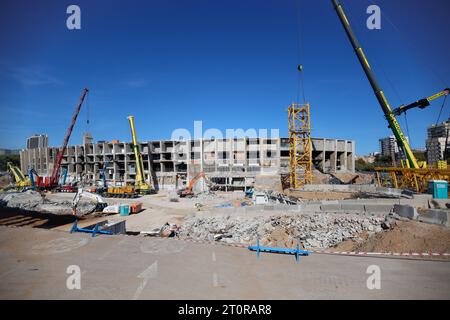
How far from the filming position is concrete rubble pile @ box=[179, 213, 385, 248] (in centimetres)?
1357

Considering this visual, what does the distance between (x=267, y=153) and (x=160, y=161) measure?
24422 millimetres

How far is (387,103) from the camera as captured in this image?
27.4 meters

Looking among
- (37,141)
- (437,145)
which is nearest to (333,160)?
(437,145)

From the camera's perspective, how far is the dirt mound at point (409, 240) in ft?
31.9

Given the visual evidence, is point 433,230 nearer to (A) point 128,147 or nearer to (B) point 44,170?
(A) point 128,147

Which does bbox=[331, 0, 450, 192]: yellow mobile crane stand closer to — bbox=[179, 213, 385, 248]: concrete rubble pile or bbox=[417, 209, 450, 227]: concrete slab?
bbox=[417, 209, 450, 227]: concrete slab

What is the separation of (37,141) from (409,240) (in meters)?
99.6

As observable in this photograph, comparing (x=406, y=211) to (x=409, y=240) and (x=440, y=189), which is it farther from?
(x=440, y=189)

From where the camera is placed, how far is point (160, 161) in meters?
52.7

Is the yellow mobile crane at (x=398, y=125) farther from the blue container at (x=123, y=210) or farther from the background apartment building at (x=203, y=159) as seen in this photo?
the blue container at (x=123, y=210)

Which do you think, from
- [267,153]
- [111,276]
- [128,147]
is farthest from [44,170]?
[111,276]

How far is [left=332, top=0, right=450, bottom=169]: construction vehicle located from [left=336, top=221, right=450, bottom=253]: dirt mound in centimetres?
1864

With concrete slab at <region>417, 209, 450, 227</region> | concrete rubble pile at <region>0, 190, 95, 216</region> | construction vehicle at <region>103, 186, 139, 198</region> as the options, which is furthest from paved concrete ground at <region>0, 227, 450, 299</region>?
construction vehicle at <region>103, 186, 139, 198</region>
